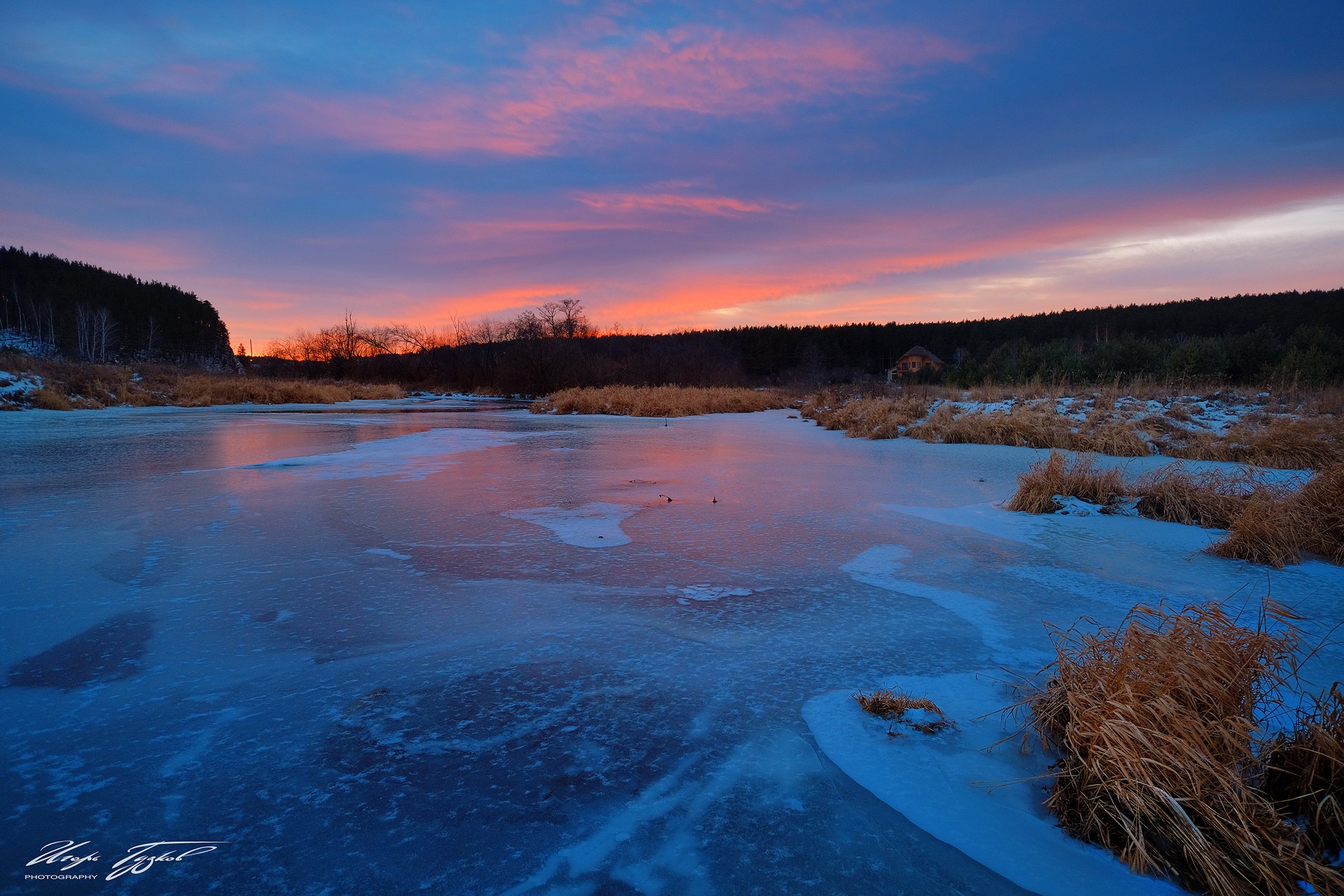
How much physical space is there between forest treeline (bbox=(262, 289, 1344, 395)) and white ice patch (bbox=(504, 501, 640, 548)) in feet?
49.8

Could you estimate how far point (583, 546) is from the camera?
15.4 ft

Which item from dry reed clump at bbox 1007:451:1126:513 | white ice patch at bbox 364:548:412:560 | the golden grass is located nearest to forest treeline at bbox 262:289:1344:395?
the golden grass

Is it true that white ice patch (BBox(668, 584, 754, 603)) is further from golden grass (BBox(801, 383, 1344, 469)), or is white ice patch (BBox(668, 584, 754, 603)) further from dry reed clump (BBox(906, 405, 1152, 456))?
dry reed clump (BBox(906, 405, 1152, 456))

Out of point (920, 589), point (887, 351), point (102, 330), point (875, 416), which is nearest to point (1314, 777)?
point (920, 589)

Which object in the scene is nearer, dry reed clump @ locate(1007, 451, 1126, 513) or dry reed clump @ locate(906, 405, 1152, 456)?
dry reed clump @ locate(1007, 451, 1126, 513)

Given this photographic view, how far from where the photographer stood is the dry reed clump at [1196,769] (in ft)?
4.71

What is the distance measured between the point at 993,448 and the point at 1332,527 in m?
6.92

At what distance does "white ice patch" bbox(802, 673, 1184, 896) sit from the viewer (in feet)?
5.13

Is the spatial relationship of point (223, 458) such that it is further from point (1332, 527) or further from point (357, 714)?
point (1332, 527)

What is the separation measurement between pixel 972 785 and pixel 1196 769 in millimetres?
549

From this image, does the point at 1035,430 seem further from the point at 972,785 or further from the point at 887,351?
the point at 887,351

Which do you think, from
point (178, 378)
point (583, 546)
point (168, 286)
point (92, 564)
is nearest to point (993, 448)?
point (583, 546)

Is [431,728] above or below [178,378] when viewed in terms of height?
below

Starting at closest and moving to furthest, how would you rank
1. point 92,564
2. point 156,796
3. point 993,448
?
point 156,796, point 92,564, point 993,448
